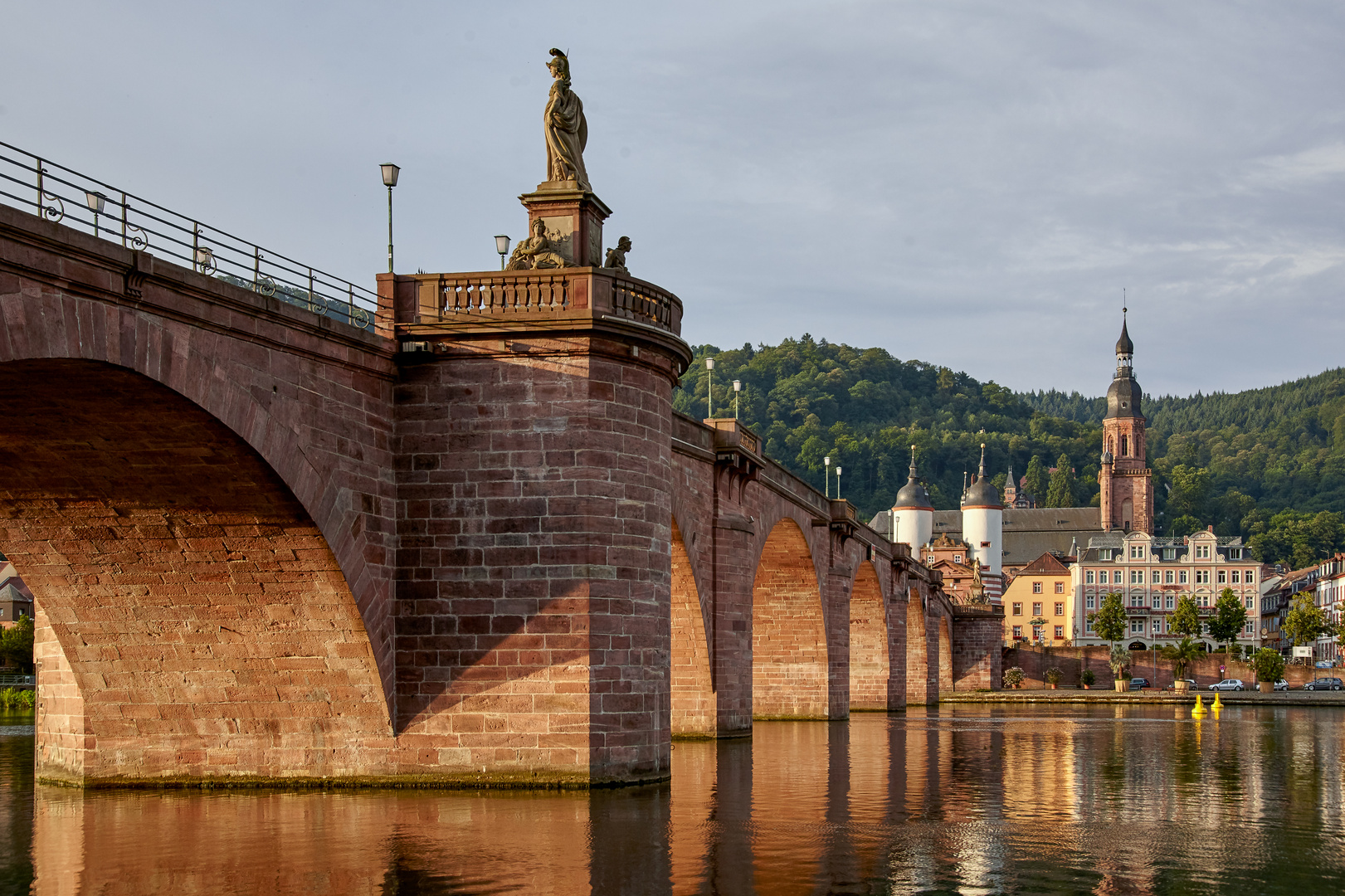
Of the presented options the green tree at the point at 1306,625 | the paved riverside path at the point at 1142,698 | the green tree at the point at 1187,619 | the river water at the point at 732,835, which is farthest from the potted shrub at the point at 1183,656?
the river water at the point at 732,835

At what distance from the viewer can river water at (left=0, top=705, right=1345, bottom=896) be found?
16.8 m

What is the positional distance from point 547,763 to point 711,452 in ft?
45.7

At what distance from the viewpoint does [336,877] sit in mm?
16875

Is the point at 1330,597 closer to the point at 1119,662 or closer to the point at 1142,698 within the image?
the point at 1119,662

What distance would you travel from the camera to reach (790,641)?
5062cm

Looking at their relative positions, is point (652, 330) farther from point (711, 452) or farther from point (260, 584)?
point (711, 452)

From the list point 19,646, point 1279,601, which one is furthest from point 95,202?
point 1279,601

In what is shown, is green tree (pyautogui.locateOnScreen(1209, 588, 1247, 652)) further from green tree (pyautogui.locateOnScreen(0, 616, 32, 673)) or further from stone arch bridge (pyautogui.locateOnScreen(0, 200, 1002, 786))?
stone arch bridge (pyautogui.locateOnScreen(0, 200, 1002, 786))

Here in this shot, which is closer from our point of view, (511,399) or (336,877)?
(336,877)

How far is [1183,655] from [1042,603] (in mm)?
41755

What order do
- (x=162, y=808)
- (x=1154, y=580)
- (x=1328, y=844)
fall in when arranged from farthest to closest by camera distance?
(x=1154, y=580)
(x=162, y=808)
(x=1328, y=844)

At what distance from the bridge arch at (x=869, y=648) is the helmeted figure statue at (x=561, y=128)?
39.4m

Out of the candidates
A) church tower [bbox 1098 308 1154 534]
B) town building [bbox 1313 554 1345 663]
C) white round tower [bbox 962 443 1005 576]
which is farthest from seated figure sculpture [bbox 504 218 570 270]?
church tower [bbox 1098 308 1154 534]

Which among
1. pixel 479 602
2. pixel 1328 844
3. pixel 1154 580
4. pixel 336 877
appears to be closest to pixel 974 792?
pixel 1328 844
